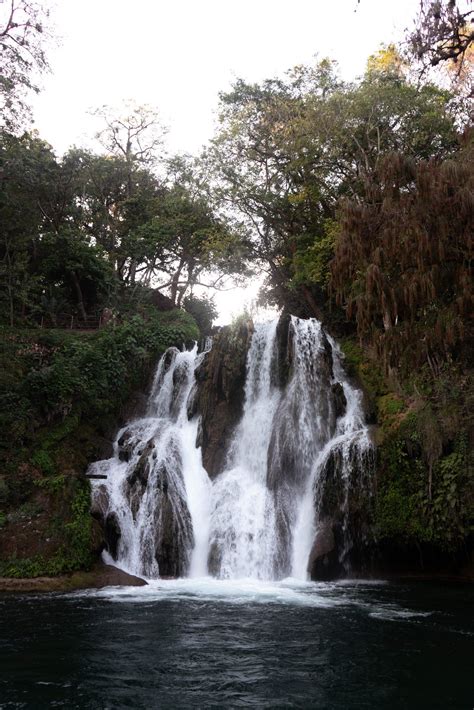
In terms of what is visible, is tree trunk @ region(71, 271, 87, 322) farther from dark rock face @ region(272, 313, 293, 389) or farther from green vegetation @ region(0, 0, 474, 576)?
dark rock face @ region(272, 313, 293, 389)

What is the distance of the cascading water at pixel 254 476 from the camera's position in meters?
13.5

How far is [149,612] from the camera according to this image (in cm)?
923

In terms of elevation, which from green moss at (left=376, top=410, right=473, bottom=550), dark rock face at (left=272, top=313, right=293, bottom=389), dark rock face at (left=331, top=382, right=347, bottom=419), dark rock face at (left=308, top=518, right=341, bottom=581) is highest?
dark rock face at (left=272, top=313, right=293, bottom=389)

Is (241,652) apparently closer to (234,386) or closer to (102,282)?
(234,386)

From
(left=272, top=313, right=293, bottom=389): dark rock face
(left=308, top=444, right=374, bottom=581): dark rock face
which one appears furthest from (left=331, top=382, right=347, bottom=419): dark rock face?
(left=308, top=444, right=374, bottom=581): dark rock face

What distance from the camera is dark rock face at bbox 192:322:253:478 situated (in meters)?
16.8

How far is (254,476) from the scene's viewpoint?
15844mm

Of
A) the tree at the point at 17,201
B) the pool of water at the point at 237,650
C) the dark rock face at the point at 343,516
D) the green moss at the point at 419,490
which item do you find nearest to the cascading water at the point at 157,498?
the pool of water at the point at 237,650

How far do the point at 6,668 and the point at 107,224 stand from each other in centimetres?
2601

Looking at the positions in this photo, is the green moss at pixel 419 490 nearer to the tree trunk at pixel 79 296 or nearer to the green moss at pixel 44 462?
the green moss at pixel 44 462

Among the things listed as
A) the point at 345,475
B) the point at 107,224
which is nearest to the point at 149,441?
the point at 345,475

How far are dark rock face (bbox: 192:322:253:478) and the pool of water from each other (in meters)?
6.24

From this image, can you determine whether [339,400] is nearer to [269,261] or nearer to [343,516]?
[343,516]

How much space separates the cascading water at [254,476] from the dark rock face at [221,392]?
0.86 feet
